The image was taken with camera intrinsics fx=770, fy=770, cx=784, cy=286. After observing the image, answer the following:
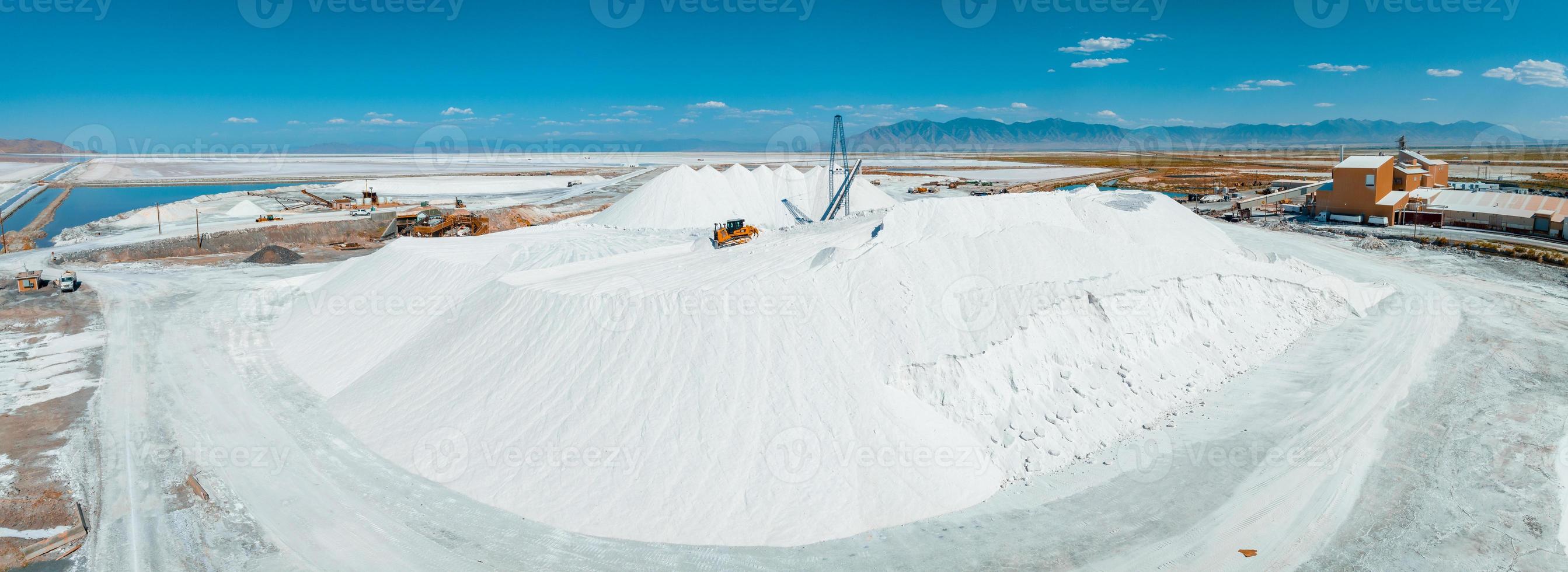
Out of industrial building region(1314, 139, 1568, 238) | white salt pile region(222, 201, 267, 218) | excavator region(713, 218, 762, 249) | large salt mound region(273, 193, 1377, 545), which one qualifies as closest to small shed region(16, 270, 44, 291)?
large salt mound region(273, 193, 1377, 545)

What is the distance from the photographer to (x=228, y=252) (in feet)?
115

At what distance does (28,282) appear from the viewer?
83.1 ft

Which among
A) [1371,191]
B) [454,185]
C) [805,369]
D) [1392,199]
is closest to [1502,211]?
[1392,199]

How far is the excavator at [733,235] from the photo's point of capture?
89.1 feet

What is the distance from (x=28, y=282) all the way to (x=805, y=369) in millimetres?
28562

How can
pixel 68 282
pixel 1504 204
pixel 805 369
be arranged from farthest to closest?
1. pixel 1504 204
2. pixel 68 282
3. pixel 805 369

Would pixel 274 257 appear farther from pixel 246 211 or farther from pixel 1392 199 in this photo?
pixel 1392 199

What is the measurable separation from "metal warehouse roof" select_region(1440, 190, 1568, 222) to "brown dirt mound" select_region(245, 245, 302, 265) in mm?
51325

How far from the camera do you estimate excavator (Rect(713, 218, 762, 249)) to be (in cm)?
2717

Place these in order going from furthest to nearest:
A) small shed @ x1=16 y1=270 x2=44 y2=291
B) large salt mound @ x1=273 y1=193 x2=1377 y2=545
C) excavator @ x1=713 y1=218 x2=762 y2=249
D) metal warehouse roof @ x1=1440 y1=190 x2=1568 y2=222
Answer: metal warehouse roof @ x1=1440 y1=190 x2=1568 y2=222 < excavator @ x1=713 y1=218 x2=762 y2=249 < small shed @ x1=16 y1=270 x2=44 y2=291 < large salt mound @ x1=273 y1=193 x2=1377 y2=545

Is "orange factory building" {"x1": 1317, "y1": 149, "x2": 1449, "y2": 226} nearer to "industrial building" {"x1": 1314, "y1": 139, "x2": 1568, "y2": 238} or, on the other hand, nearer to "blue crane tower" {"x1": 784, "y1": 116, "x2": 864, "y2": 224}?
"industrial building" {"x1": 1314, "y1": 139, "x2": 1568, "y2": 238}

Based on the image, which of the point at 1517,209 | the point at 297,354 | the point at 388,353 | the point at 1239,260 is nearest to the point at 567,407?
the point at 388,353

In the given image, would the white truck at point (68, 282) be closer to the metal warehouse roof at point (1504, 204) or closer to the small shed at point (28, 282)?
the small shed at point (28, 282)

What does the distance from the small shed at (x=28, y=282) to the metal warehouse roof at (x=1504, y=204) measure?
56933mm
